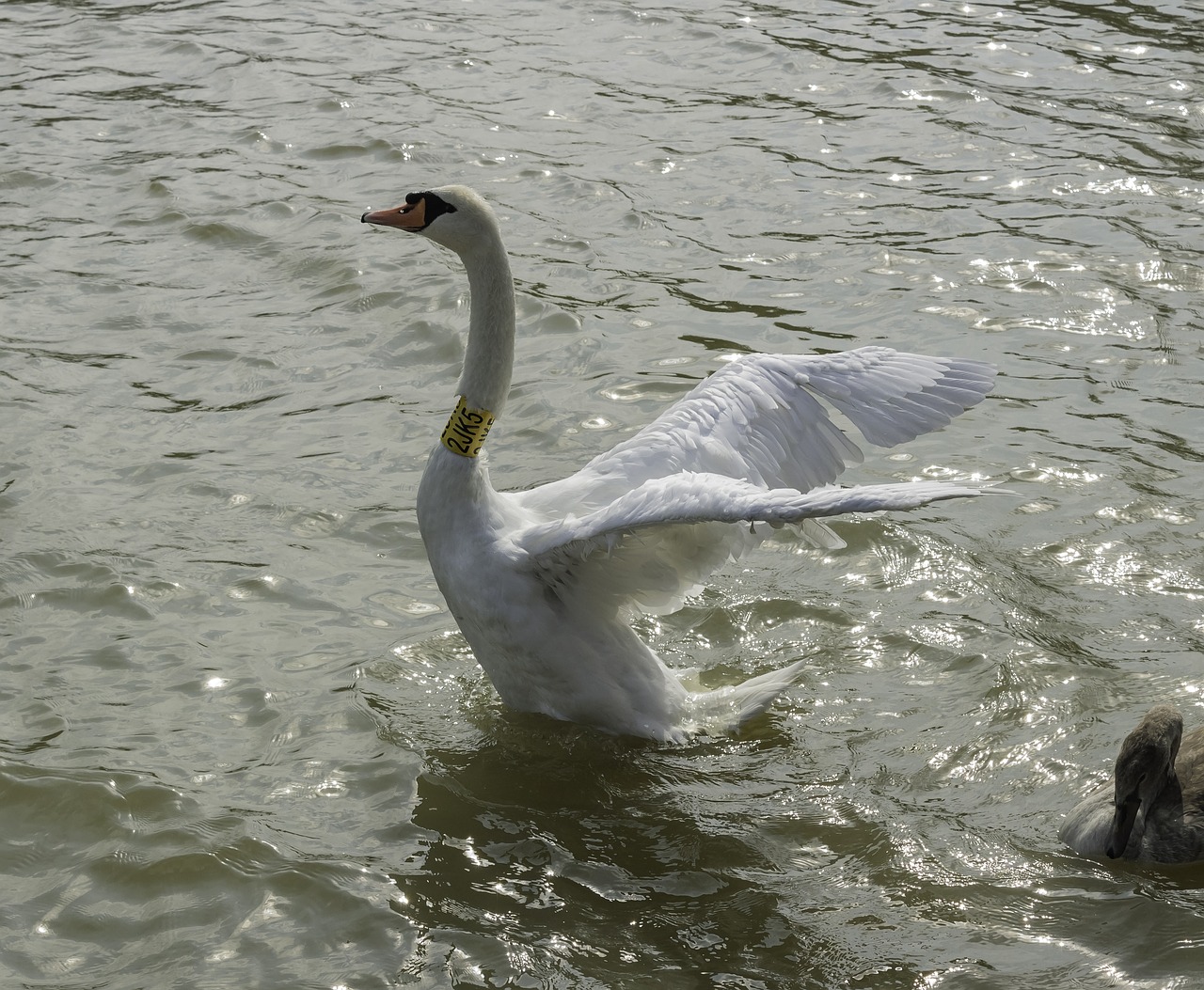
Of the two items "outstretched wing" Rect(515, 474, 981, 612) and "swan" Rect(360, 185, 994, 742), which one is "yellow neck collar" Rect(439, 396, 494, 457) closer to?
"swan" Rect(360, 185, 994, 742)

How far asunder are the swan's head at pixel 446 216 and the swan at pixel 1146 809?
3190 mm

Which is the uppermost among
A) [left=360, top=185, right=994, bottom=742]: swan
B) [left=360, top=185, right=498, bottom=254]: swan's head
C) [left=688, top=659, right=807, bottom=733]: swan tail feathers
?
[left=360, top=185, right=498, bottom=254]: swan's head

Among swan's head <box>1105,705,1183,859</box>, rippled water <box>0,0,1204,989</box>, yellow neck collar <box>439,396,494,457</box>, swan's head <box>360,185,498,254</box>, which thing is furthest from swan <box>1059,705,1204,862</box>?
swan's head <box>360,185,498,254</box>

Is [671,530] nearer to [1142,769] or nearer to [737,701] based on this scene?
[737,701]

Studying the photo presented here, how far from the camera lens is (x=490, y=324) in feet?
19.7

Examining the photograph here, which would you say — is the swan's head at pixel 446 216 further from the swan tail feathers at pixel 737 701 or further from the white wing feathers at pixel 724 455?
the swan tail feathers at pixel 737 701

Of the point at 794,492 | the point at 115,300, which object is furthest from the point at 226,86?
the point at 794,492

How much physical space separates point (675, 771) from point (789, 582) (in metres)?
1.43

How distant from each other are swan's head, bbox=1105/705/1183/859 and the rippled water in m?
0.21

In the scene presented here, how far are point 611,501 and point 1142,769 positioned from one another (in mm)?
2224

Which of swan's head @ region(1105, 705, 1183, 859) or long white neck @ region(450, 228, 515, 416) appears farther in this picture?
long white neck @ region(450, 228, 515, 416)

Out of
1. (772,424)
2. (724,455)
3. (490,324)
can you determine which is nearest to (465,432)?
(490,324)

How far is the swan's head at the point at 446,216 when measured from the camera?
594cm

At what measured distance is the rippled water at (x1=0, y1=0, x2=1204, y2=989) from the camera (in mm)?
4980
